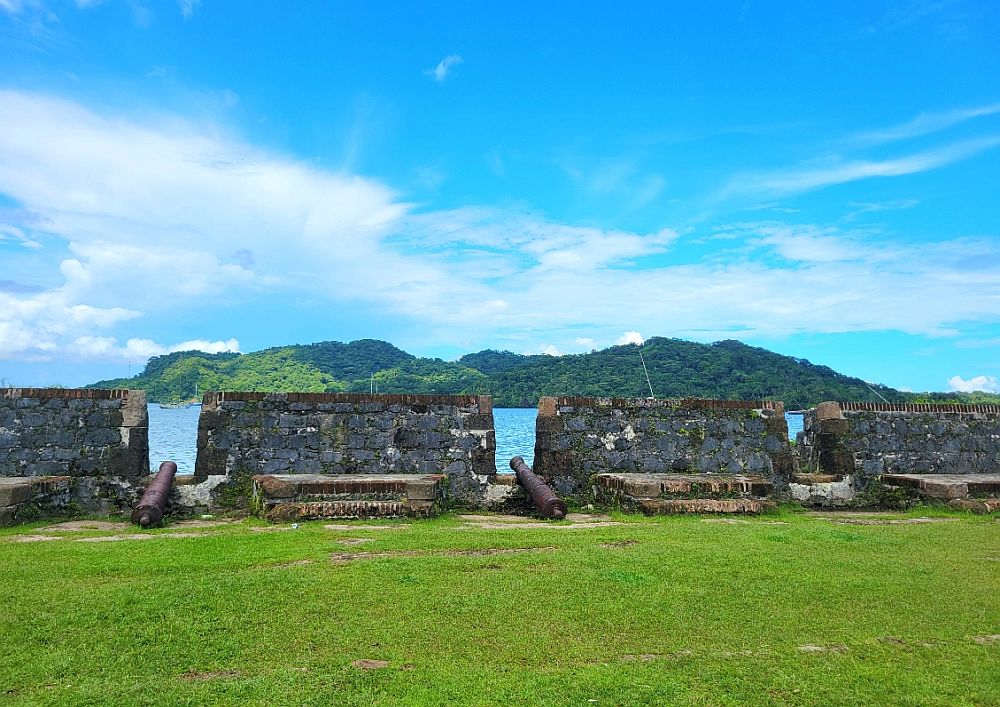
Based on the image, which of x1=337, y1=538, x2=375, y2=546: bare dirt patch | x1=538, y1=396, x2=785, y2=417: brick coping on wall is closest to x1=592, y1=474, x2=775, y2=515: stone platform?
x1=538, y1=396, x2=785, y2=417: brick coping on wall

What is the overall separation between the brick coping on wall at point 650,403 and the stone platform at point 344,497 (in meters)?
2.94

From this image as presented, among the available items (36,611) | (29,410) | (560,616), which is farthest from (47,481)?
(560,616)

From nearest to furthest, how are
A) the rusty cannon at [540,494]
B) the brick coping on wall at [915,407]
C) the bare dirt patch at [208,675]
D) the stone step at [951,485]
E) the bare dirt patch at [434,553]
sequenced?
the bare dirt patch at [208,675], the bare dirt patch at [434,553], the rusty cannon at [540,494], the stone step at [951,485], the brick coping on wall at [915,407]

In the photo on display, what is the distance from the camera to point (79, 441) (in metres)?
11.2

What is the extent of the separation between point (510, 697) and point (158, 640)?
245cm

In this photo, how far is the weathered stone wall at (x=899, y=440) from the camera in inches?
529

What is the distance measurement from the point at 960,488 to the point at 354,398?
10.6 meters

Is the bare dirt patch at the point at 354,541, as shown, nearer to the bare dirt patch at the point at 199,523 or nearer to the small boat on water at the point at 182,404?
the bare dirt patch at the point at 199,523

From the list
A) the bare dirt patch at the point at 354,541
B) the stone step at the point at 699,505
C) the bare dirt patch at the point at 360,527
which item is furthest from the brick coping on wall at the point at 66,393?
the stone step at the point at 699,505

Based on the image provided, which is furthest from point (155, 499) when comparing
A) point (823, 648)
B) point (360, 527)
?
point (823, 648)

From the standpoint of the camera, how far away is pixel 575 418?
1242cm

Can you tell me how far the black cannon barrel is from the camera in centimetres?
928

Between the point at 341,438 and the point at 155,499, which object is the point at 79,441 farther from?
the point at 341,438

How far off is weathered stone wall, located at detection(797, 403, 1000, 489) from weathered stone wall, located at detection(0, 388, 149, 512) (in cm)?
1271
